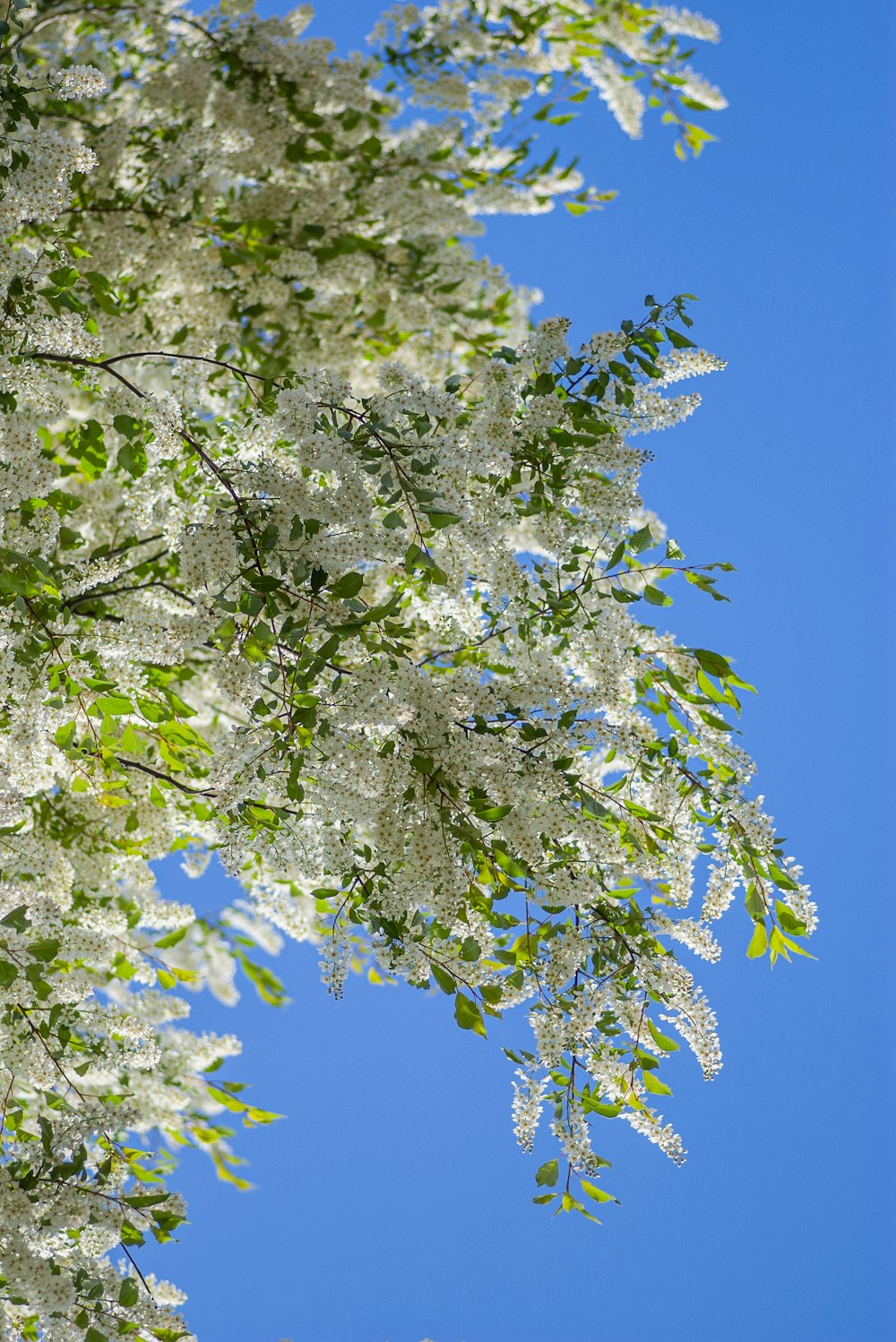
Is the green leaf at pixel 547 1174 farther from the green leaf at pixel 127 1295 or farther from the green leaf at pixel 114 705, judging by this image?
the green leaf at pixel 114 705

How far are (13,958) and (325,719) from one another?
0.86 meters

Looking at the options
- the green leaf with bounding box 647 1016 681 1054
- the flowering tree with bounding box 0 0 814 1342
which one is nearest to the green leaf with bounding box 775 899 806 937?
the flowering tree with bounding box 0 0 814 1342

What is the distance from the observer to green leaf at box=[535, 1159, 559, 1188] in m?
2.05

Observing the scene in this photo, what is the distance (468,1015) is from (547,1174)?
38 cm

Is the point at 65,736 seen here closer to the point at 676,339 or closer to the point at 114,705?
the point at 114,705

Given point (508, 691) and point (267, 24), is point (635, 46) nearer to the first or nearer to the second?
point (267, 24)

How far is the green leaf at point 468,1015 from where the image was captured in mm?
1939

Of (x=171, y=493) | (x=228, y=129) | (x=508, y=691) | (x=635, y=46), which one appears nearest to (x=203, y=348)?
(x=171, y=493)

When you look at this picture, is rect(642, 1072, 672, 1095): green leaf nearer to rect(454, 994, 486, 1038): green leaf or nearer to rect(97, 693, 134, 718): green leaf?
rect(454, 994, 486, 1038): green leaf

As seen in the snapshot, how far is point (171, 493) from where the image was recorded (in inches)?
103

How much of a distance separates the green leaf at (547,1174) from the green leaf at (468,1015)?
0.33 metres

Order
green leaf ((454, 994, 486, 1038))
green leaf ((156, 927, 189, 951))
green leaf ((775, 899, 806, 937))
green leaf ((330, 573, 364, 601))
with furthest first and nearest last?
green leaf ((156, 927, 189, 951)), green leaf ((775, 899, 806, 937)), green leaf ((454, 994, 486, 1038)), green leaf ((330, 573, 364, 601))

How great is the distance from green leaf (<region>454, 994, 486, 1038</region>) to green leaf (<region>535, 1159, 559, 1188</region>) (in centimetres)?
33

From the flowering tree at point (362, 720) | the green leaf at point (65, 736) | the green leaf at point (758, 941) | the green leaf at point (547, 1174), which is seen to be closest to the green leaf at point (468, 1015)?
the flowering tree at point (362, 720)
